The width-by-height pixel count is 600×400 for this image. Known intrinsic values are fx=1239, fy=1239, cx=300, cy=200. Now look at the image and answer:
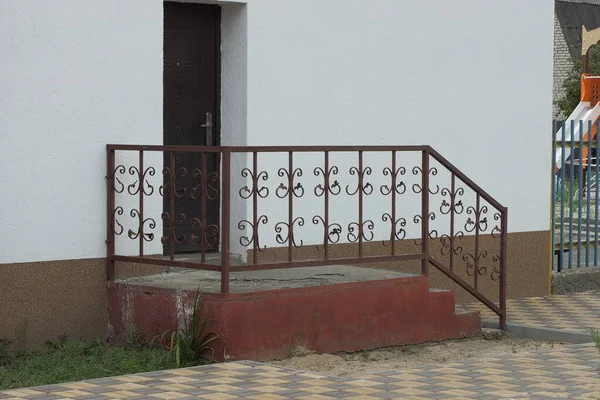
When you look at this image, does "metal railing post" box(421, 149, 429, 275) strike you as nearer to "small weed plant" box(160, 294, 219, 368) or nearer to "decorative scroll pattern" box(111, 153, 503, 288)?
"decorative scroll pattern" box(111, 153, 503, 288)

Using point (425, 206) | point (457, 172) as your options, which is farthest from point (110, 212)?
point (457, 172)

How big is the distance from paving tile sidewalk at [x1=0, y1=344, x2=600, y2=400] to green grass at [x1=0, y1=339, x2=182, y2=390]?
1.26 feet

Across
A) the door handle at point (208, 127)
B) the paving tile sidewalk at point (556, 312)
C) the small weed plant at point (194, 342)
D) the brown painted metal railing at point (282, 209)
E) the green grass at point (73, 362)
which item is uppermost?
the door handle at point (208, 127)

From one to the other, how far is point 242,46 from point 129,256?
1932 millimetres

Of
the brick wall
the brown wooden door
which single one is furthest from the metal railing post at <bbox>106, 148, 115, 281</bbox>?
the brick wall

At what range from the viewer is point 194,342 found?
793cm

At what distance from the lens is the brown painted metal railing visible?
27.0ft

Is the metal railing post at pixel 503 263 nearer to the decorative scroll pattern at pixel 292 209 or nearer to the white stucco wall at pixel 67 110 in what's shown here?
the decorative scroll pattern at pixel 292 209

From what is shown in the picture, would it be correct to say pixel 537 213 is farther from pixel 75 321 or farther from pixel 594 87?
pixel 594 87

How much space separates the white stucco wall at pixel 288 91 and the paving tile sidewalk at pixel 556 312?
786 millimetres

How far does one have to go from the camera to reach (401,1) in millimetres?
10594

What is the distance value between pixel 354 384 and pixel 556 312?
13.7 feet

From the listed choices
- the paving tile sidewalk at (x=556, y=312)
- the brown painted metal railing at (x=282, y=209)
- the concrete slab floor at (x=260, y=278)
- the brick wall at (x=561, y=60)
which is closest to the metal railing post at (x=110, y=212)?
the brown painted metal railing at (x=282, y=209)

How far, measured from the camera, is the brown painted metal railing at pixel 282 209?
8.24 meters
